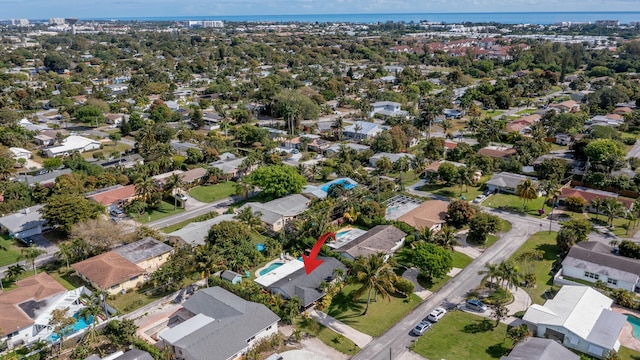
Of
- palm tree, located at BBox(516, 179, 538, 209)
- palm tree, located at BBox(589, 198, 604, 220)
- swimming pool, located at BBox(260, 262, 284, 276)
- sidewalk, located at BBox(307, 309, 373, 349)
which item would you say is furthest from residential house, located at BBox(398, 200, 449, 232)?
sidewalk, located at BBox(307, 309, 373, 349)

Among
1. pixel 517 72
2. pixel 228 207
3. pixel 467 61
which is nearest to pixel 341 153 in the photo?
pixel 228 207

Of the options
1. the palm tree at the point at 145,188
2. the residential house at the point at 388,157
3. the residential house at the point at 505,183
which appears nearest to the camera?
the palm tree at the point at 145,188

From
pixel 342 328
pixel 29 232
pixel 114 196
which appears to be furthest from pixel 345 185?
pixel 29 232

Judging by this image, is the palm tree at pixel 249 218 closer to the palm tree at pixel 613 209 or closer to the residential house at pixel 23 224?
the residential house at pixel 23 224

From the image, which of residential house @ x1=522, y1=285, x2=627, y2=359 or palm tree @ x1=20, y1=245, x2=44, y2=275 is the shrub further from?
palm tree @ x1=20, y1=245, x2=44, y2=275

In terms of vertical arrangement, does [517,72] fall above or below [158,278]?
above

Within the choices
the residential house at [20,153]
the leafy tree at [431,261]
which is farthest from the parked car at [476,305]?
the residential house at [20,153]

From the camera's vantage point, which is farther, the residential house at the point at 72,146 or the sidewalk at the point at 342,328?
the residential house at the point at 72,146

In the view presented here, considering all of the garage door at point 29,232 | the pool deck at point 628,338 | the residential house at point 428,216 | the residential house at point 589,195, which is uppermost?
the residential house at point 589,195

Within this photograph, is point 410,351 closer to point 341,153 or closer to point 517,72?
point 341,153
